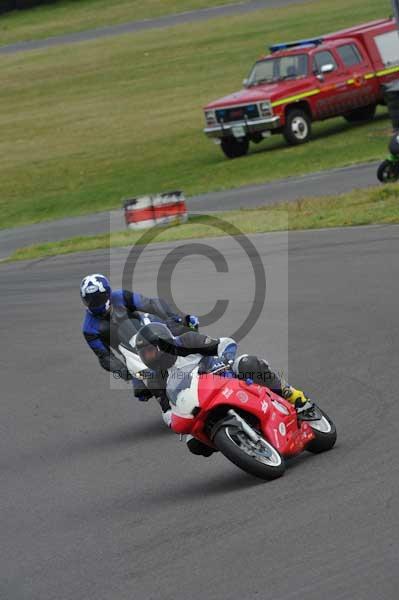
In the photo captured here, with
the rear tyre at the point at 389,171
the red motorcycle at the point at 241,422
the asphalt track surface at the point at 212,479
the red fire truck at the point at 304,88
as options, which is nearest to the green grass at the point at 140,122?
the red fire truck at the point at 304,88

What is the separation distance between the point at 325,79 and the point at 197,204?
21.7ft

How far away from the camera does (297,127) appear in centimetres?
2869

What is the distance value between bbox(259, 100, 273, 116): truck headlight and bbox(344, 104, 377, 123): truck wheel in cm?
360

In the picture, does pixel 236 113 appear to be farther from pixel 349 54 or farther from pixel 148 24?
pixel 148 24

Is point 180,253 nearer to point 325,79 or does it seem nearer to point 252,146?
point 325,79

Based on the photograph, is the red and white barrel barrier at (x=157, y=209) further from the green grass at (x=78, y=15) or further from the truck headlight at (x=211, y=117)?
the green grass at (x=78, y=15)

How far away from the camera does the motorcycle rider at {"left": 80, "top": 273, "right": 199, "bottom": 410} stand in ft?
30.0

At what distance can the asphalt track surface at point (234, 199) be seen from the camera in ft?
72.4

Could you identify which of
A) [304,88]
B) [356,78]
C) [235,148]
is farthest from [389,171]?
[235,148]

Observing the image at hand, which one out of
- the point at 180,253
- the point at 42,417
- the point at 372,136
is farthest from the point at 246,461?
the point at 372,136

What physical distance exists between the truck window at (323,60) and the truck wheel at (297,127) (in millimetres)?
1202

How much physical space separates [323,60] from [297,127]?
1845 mm

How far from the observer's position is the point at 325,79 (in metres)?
28.8

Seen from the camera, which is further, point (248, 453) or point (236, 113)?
point (236, 113)
